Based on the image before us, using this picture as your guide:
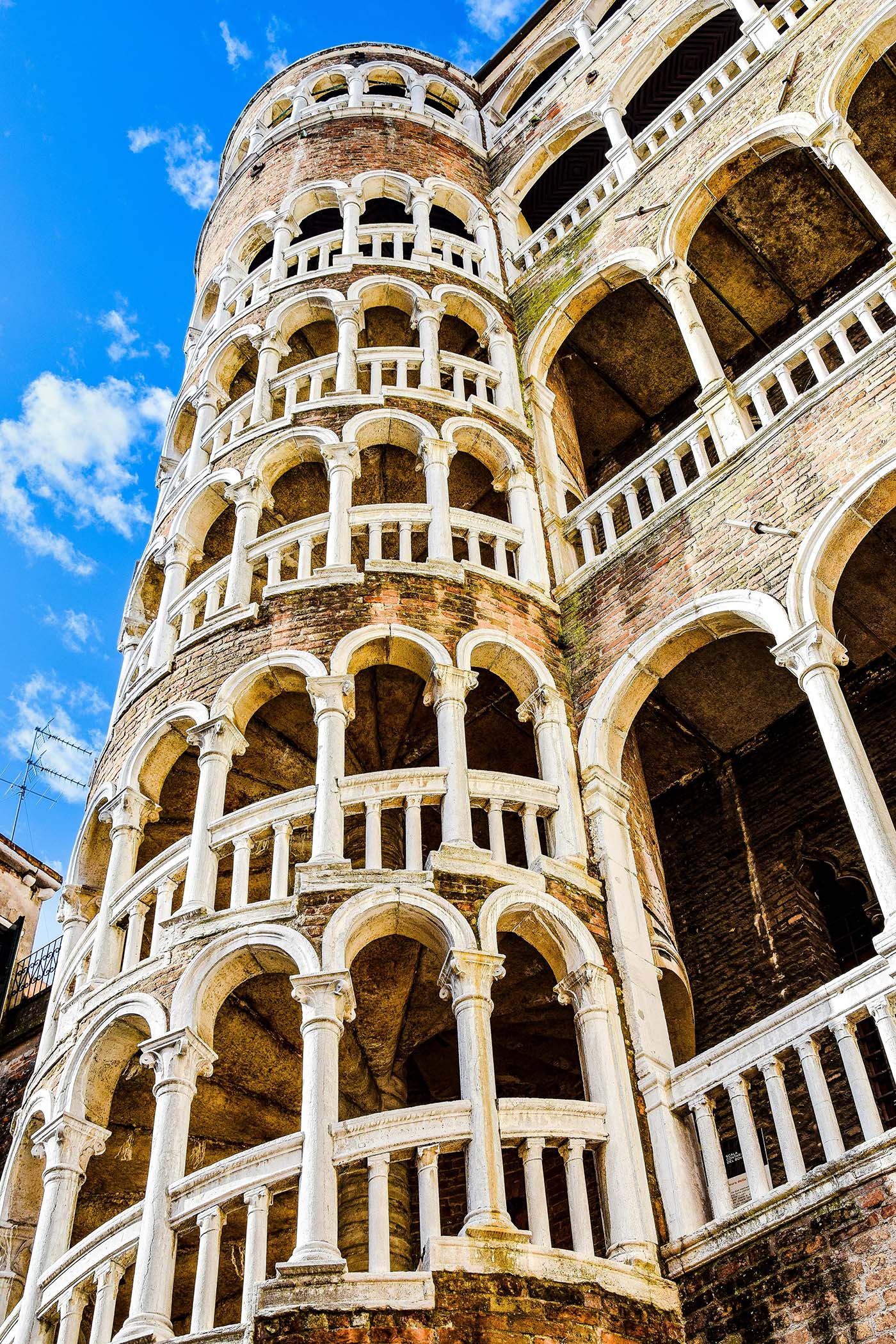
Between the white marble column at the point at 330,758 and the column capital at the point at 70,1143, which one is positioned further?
the white marble column at the point at 330,758

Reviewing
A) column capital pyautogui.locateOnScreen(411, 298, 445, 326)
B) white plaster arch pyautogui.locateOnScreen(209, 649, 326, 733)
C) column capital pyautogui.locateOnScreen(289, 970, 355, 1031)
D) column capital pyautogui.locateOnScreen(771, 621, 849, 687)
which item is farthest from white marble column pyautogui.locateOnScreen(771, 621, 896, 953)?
column capital pyautogui.locateOnScreen(411, 298, 445, 326)

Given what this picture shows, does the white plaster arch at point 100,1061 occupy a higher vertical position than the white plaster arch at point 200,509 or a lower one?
lower

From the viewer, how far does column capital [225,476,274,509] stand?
14516 mm

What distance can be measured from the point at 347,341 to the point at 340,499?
9.71 feet

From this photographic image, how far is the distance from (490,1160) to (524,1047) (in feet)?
15.0

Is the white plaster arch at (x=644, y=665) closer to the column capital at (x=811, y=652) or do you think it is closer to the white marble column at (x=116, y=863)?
the column capital at (x=811, y=652)

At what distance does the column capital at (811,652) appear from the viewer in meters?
10.5

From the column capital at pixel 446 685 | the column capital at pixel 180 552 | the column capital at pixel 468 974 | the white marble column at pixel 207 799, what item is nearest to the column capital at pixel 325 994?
the column capital at pixel 468 974

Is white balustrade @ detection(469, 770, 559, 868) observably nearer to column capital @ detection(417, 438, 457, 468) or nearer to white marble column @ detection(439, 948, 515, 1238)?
white marble column @ detection(439, 948, 515, 1238)

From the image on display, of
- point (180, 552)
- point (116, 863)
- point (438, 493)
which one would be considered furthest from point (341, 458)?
point (116, 863)

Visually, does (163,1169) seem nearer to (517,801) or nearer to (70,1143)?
(70,1143)

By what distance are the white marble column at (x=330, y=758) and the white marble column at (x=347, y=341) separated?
4561mm

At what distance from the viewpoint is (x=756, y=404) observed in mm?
12812

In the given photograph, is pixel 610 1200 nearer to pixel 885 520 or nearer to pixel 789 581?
pixel 789 581
